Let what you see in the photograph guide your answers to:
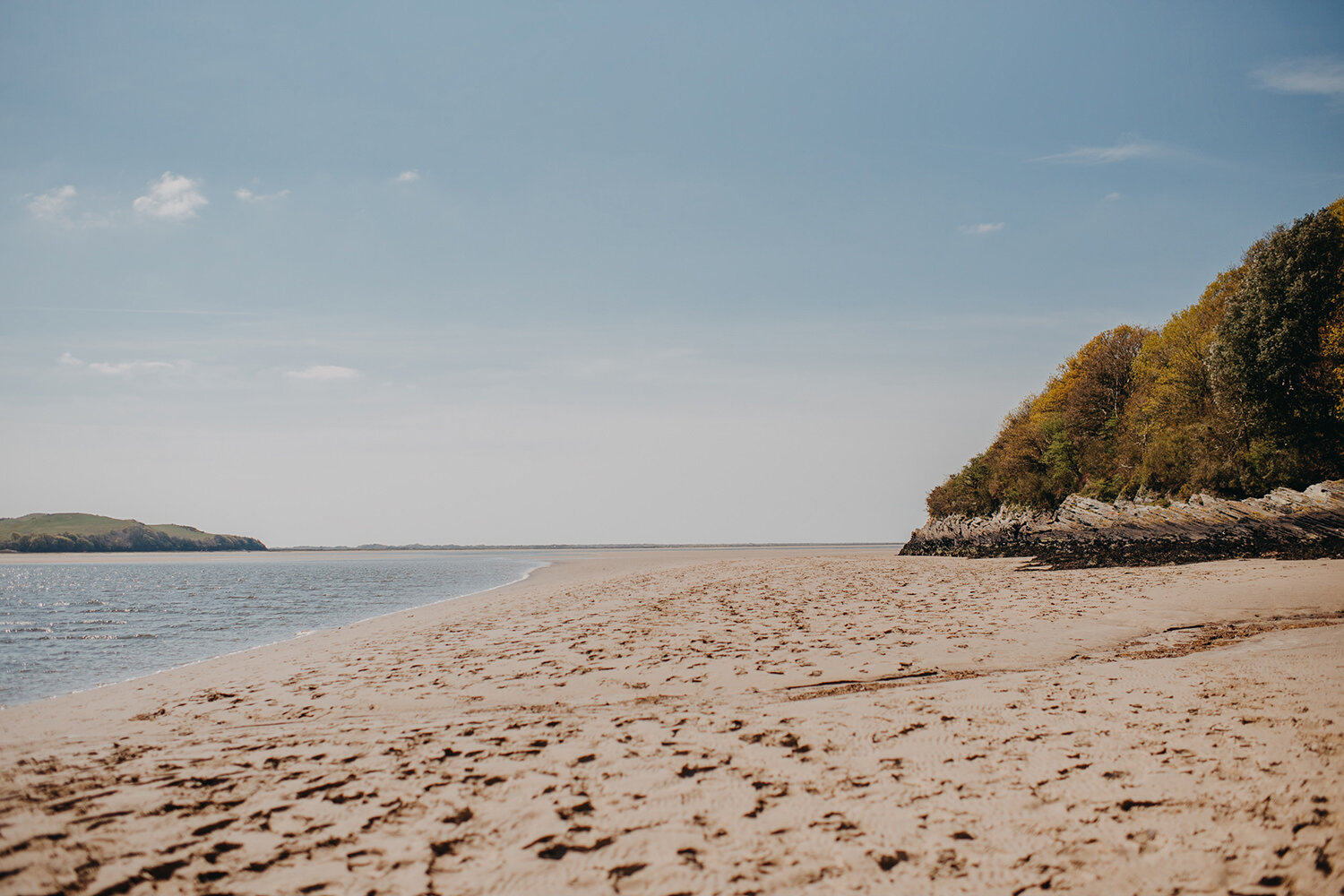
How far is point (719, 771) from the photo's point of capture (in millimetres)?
5477

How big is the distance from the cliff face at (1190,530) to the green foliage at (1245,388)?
2892 mm

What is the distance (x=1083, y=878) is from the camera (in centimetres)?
373

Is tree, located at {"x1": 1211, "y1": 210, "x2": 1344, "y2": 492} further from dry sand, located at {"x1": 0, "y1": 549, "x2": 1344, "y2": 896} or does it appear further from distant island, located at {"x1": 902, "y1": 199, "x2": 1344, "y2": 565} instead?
dry sand, located at {"x1": 0, "y1": 549, "x2": 1344, "y2": 896}

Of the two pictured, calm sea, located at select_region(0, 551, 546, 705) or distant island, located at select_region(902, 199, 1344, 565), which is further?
distant island, located at select_region(902, 199, 1344, 565)

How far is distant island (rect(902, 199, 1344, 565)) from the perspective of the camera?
28.0 metres

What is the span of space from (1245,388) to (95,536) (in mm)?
210897

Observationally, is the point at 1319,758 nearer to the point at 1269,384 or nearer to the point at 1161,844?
the point at 1161,844

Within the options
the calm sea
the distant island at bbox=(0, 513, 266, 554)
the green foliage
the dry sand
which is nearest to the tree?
the green foliage

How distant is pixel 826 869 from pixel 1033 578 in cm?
2225

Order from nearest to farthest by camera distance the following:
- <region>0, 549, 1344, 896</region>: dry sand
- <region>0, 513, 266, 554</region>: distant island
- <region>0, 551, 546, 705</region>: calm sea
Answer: <region>0, 549, 1344, 896</region>: dry sand, <region>0, 551, 546, 705</region>: calm sea, <region>0, 513, 266, 554</region>: distant island

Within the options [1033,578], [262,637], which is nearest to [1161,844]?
[262,637]

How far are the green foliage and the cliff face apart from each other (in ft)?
9.49

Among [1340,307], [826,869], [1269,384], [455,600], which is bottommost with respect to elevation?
[455,600]

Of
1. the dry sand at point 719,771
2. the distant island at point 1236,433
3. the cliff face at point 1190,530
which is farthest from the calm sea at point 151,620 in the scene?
the distant island at point 1236,433
